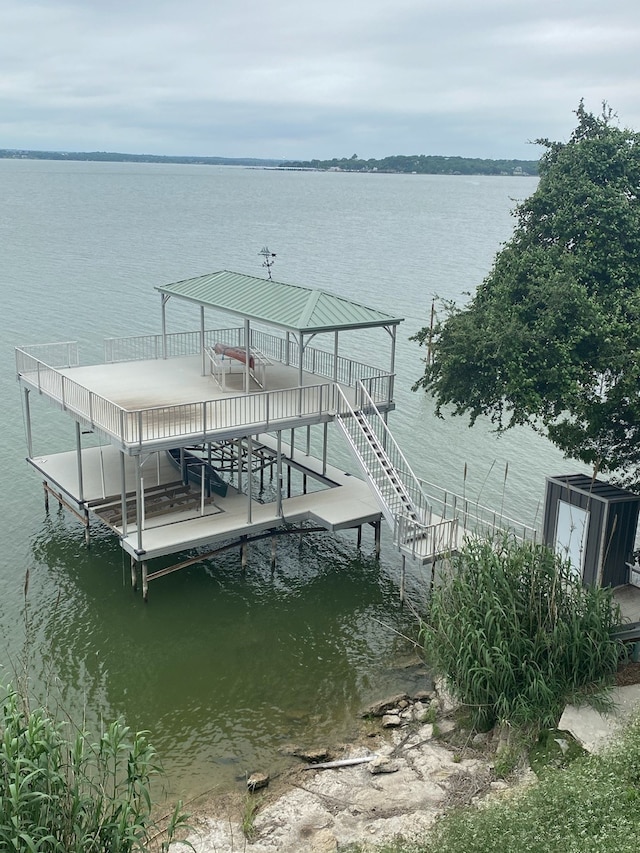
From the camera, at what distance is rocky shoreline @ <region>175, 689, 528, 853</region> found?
12.3 m

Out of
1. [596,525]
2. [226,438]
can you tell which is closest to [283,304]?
[226,438]

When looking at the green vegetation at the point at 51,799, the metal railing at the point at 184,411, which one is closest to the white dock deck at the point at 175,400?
the metal railing at the point at 184,411

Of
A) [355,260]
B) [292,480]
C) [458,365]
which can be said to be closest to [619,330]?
[458,365]

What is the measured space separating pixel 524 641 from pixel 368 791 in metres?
3.46

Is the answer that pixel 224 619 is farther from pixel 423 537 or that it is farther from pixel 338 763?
pixel 338 763

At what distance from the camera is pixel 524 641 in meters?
14.1

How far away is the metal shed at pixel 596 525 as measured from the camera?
1669cm

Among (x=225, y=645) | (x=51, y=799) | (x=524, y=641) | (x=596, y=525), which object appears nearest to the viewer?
(x=51, y=799)

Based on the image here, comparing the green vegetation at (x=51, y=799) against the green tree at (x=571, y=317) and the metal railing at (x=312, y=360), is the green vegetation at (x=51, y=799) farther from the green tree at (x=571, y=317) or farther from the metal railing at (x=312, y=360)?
the metal railing at (x=312, y=360)

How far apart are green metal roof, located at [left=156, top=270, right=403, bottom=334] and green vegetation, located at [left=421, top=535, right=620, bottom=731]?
7.80 meters

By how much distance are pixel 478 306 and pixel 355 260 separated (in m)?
61.2

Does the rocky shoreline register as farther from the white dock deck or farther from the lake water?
the white dock deck

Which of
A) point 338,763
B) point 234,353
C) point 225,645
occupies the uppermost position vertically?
point 234,353

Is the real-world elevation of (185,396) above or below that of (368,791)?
above
